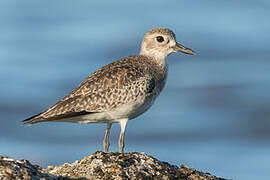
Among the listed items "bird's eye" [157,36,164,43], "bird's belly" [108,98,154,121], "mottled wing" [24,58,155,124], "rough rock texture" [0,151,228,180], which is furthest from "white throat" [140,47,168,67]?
"rough rock texture" [0,151,228,180]

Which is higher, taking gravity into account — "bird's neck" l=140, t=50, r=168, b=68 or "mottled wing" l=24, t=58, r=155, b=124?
"bird's neck" l=140, t=50, r=168, b=68

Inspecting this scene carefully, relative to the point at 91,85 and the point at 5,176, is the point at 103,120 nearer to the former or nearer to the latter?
the point at 91,85

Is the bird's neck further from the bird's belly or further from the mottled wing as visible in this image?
the bird's belly

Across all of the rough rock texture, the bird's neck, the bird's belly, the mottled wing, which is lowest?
the rough rock texture

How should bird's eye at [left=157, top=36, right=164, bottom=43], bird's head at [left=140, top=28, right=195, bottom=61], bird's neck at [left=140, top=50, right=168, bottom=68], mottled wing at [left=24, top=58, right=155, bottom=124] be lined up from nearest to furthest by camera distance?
mottled wing at [left=24, top=58, right=155, bottom=124], bird's neck at [left=140, top=50, right=168, bottom=68], bird's head at [left=140, top=28, right=195, bottom=61], bird's eye at [left=157, top=36, right=164, bottom=43]

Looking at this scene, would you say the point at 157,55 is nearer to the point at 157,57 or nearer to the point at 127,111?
the point at 157,57

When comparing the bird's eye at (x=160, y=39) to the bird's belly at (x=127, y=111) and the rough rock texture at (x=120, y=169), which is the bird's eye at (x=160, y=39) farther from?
the rough rock texture at (x=120, y=169)

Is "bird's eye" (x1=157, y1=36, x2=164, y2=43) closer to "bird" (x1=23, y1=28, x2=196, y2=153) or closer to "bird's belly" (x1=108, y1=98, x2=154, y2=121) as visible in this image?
"bird" (x1=23, y1=28, x2=196, y2=153)

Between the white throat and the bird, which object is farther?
the white throat

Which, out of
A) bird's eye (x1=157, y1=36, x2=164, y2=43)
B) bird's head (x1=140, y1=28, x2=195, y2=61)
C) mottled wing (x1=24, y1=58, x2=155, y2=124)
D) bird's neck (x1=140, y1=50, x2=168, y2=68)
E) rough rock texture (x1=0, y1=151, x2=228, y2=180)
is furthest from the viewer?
bird's eye (x1=157, y1=36, x2=164, y2=43)

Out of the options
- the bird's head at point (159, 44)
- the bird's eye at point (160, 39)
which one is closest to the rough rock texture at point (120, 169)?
the bird's head at point (159, 44)
